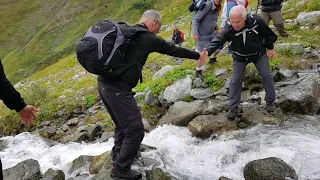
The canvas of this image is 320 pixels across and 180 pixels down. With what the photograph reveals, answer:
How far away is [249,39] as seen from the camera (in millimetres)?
7953

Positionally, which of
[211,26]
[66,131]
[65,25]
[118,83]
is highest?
[118,83]

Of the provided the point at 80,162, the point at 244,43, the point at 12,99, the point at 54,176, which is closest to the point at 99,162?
the point at 80,162

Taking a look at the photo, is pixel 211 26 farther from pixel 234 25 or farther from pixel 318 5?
pixel 318 5

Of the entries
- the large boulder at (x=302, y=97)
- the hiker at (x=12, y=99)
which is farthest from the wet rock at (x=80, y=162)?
the large boulder at (x=302, y=97)

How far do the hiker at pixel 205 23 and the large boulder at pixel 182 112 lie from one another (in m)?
1.77

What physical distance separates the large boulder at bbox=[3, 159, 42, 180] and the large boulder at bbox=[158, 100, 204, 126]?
407 centimetres

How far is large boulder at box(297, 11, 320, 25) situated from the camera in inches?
644

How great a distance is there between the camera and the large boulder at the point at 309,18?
16355mm

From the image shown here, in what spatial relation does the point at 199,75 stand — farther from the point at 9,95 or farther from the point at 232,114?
the point at 9,95

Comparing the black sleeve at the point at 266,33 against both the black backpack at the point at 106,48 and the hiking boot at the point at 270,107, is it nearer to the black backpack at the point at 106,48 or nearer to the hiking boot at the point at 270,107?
the hiking boot at the point at 270,107

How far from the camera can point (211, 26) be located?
11820 millimetres

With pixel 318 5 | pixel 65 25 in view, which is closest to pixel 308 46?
pixel 318 5

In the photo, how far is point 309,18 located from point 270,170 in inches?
509

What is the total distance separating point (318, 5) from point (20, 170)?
1716 cm
